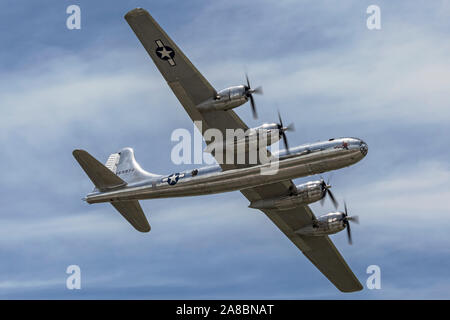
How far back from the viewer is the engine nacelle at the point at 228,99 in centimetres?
5153

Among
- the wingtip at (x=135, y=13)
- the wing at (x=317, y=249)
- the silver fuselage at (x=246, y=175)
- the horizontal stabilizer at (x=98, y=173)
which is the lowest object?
the wing at (x=317, y=249)

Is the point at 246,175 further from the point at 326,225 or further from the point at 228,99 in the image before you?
the point at 326,225

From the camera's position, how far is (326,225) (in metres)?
61.1

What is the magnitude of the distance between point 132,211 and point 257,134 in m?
13.2

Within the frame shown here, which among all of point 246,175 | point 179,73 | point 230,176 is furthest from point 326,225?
point 179,73

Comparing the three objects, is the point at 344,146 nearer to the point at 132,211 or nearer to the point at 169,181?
the point at 169,181

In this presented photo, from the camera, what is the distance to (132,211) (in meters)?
60.2

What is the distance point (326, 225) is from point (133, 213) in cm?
1509

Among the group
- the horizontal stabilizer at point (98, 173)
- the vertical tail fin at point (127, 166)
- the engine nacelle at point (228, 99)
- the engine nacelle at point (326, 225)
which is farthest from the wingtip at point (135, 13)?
the engine nacelle at point (326, 225)

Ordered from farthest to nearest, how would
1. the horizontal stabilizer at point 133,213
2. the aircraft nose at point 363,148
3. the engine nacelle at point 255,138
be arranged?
1. the horizontal stabilizer at point 133,213
2. the engine nacelle at point 255,138
3. the aircraft nose at point 363,148

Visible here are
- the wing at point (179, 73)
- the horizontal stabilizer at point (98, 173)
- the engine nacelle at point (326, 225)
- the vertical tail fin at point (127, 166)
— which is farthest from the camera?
the vertical tail fin at point (127, 166)

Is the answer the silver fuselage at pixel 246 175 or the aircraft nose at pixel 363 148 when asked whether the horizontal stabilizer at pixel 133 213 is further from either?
the aircraft nose at pixel 363 148

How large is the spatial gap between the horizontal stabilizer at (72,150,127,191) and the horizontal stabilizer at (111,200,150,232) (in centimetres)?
158

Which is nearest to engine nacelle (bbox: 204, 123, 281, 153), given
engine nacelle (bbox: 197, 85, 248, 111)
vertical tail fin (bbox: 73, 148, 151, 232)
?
engine nacelle (bbox: 197, 85, 248, 111)
